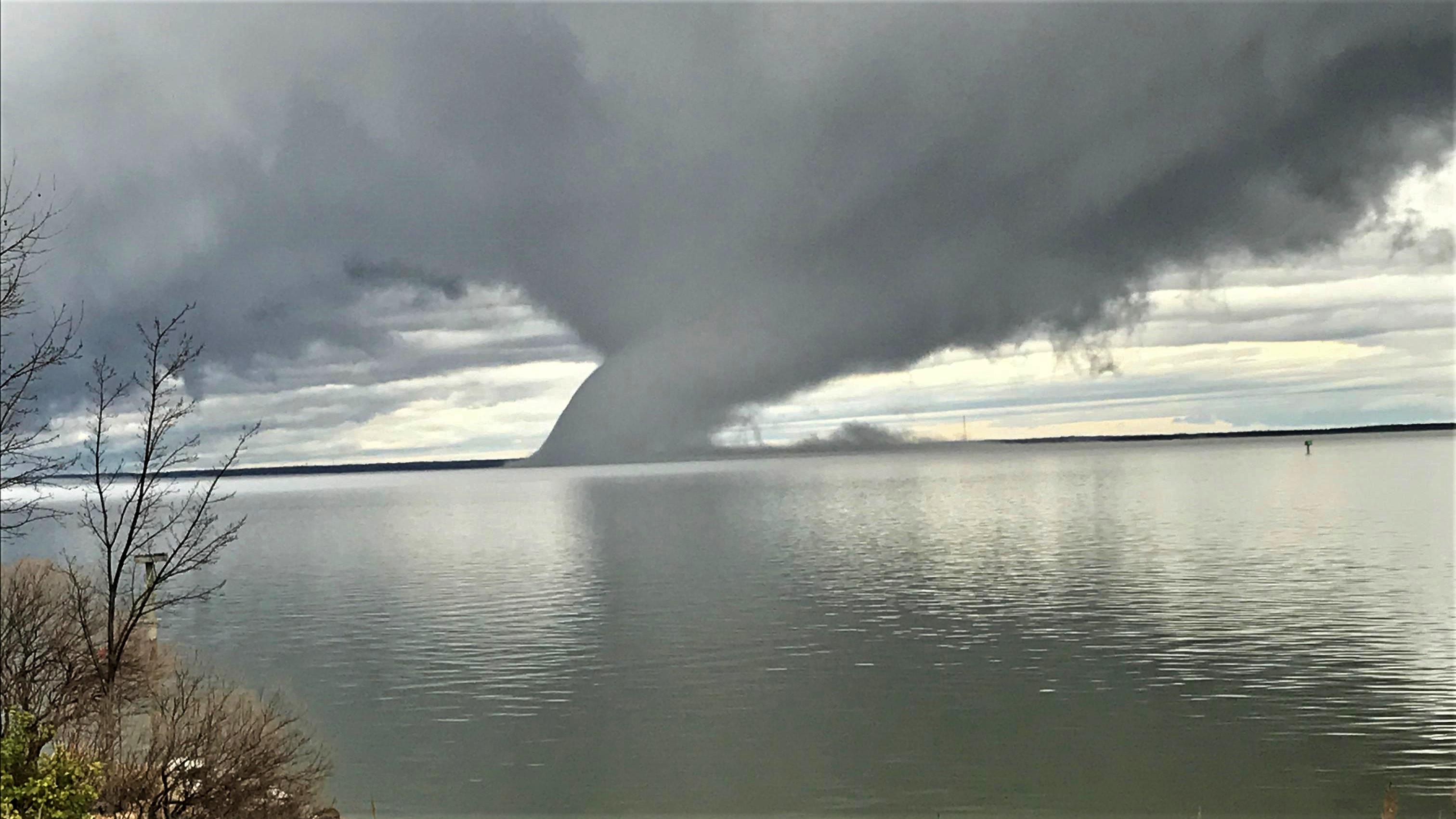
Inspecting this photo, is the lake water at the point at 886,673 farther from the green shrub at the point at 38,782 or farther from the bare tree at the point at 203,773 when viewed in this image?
the green shrub at the point at 38,782

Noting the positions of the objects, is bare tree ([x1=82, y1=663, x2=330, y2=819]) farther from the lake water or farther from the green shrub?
the lake water

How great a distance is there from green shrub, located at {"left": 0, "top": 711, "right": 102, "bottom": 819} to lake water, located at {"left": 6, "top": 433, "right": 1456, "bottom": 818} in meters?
12.9

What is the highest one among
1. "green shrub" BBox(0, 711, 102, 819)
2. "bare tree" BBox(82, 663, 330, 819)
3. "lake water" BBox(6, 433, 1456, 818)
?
"green shrub" BBox(0, 711, 102, 819)

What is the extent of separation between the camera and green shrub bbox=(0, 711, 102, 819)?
37.5ft

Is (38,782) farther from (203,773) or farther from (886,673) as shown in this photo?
(886,673)

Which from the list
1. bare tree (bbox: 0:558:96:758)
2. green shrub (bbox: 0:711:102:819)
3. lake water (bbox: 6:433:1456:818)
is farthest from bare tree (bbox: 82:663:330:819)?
lake water (bbox: 6:433:1456:818)

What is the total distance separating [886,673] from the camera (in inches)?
1454

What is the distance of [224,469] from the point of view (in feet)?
63.2

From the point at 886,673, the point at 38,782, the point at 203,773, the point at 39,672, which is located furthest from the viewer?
the point at 886,673

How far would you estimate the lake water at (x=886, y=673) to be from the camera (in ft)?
83.4

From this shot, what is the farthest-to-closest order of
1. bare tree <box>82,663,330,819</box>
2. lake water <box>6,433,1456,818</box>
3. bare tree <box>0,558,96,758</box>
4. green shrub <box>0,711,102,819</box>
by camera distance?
lake water <box>6,433,1456,818</box> < bare tree <box>0,558,96,758</box> < bare tree <box>82,663,330,819</box> < green shrub <box>0,711,102,819</box>

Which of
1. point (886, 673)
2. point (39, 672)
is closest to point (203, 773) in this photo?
point (39, 672)

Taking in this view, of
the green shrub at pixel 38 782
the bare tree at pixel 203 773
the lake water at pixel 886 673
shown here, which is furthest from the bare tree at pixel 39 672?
the lake water at pixel 886 673

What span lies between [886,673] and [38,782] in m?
29.4
